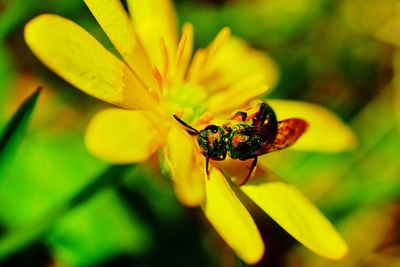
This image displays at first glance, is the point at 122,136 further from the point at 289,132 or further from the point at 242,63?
the point at 242,63

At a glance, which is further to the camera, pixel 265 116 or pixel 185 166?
pixel 265 116

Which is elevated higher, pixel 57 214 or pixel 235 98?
pixel 235 98

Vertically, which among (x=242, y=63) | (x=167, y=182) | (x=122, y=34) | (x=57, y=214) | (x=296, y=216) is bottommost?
(x=167, y=182)

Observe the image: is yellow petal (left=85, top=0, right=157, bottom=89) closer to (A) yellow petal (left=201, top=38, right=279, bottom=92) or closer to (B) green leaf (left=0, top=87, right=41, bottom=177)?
(B) green leaf (left=0, top=87, right=41, bottom=177)

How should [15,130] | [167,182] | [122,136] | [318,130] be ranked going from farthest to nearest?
[167,182] < [318,130] < [15,130] < [122,136]

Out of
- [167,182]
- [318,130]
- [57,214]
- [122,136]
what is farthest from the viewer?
[167,182]

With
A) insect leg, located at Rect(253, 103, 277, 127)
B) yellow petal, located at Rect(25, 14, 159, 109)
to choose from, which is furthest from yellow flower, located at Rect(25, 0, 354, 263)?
insect leg, located at Rect(253, 103, 277, 127)

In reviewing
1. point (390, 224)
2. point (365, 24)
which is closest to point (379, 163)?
point (390, 224)

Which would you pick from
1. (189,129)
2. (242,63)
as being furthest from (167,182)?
(189,129)
